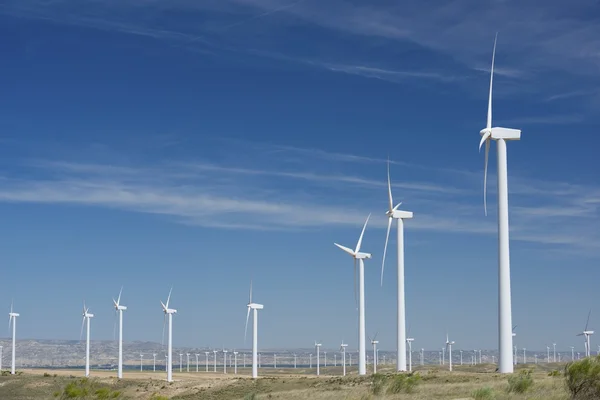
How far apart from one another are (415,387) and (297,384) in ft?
96.7

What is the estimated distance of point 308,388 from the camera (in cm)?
7025

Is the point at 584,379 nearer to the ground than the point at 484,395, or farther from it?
farther from it

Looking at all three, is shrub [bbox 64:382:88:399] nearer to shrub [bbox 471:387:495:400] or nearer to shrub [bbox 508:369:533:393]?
shrub [bbox 508:369:533:393]

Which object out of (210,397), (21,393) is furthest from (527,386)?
(21,393)

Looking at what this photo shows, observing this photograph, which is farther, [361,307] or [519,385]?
[361,307]

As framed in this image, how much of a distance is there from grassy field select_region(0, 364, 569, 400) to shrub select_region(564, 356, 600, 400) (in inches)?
24.9

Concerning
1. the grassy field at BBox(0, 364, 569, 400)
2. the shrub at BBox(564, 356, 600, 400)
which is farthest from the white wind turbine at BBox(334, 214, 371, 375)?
the shrub at BBox(564, 356, 600, 400)

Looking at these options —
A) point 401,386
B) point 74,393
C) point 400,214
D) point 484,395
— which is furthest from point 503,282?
point 74,393

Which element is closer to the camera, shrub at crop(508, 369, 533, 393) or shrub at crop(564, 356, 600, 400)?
shrub at crop(564, 356, 600, 400)

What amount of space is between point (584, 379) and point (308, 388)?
3648cm

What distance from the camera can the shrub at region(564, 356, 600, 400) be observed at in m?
35.8

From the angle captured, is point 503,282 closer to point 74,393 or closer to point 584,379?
point 584,379

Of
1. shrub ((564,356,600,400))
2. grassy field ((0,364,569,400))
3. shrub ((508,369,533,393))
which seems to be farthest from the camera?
grassy field ((0,364,569,400))

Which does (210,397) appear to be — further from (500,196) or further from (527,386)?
(527,386)
